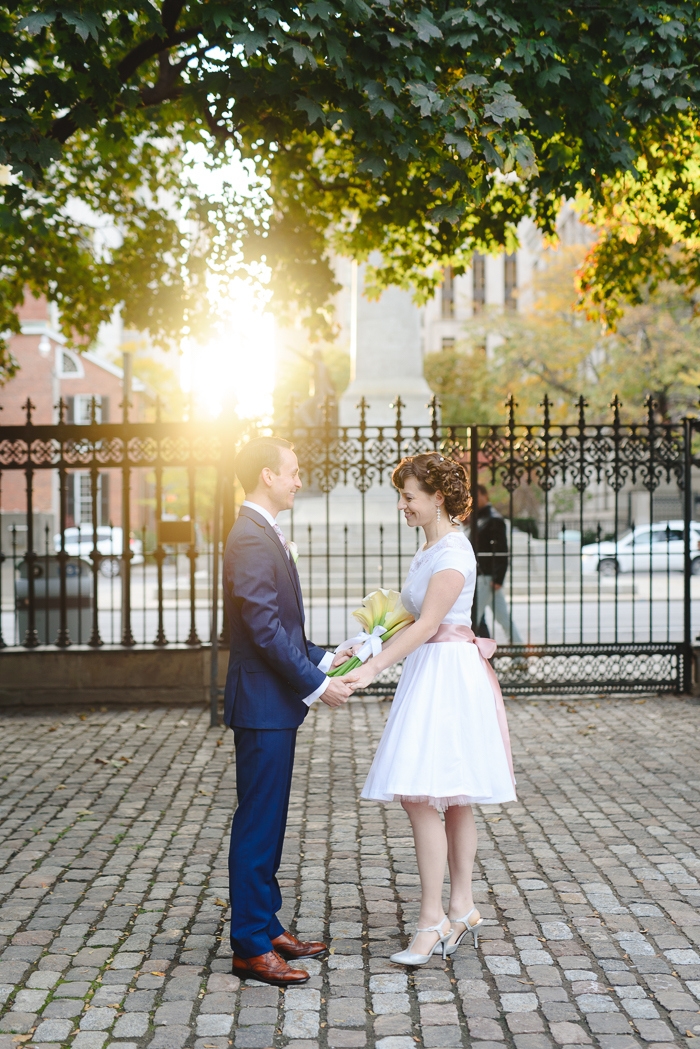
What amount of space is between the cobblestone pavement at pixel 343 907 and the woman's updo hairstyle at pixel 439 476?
5.86 ft

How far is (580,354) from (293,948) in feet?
115

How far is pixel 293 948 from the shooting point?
430cm

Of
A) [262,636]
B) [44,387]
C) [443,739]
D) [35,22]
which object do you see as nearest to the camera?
[262,636]

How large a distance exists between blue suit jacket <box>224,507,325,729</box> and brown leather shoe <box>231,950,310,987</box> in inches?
33.3

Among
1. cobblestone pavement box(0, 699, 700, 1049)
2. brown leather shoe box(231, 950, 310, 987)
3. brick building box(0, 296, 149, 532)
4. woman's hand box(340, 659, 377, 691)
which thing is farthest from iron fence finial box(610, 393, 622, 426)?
brick building box(0, 296, 149, 532)

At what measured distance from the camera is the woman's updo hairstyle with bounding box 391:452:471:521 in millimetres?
4312

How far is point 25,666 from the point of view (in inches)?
423

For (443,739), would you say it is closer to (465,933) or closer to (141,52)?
(465,933)

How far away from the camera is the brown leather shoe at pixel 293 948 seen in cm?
430

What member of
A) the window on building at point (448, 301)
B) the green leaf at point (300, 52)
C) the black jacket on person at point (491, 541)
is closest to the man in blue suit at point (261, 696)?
the green leaf at point (300, 52)

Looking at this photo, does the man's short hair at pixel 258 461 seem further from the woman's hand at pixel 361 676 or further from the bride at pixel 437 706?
the woman's hand at pixel 361 676

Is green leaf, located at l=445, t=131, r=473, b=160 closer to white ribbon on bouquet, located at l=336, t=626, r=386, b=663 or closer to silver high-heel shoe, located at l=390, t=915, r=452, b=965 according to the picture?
white ribbon on bouquet, located at l=336, t=626, r=386, b=663

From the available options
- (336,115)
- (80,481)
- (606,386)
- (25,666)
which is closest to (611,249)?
(336,115)

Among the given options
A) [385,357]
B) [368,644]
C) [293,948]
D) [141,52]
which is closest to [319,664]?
[368,644]
